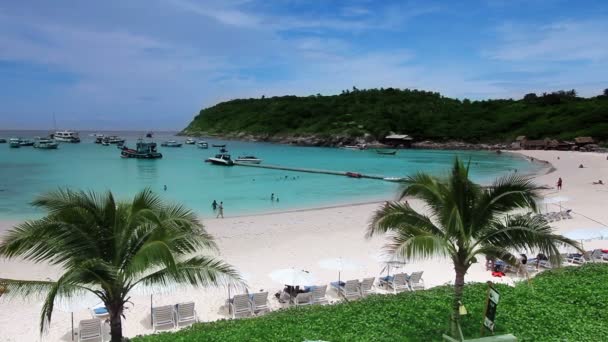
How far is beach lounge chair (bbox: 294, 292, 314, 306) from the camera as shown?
1141 centimetres

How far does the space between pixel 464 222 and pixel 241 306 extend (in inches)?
243

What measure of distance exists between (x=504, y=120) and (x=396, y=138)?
27.7 m

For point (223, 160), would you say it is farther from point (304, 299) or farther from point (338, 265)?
point (304, 299)

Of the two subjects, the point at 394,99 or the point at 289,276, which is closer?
the point at 289,276

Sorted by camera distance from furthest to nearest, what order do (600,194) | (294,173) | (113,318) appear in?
(294,173) < (600,194) < (113,318)

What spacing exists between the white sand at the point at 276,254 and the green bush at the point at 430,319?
8.76 feet

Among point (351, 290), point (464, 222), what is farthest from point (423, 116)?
point (464, 222)

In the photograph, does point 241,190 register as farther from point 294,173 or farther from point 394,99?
point 394,99

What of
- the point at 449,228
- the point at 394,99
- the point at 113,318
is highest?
the point at 394,99

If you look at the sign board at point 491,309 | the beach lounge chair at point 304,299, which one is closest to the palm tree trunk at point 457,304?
the sign board at point 491,309

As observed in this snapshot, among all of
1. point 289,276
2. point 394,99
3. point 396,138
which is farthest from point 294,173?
point 394,99

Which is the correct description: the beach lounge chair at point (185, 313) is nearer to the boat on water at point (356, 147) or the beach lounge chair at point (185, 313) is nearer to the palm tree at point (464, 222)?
the palm tree at point (464, 222)

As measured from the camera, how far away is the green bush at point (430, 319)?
7777mm

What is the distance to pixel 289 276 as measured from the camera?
11.4m
